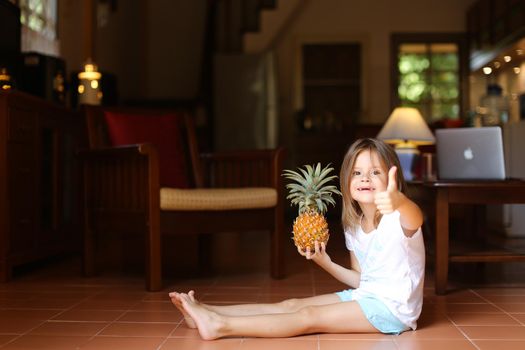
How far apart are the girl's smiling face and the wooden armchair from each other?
1183 mm

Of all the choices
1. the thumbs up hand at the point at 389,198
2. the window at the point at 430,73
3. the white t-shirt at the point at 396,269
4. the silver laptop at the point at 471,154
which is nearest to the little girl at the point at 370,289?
the white t-shirt at the point at 396,269

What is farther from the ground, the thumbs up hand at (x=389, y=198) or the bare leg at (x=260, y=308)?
the thumbs up hand at (x=389, y=198)

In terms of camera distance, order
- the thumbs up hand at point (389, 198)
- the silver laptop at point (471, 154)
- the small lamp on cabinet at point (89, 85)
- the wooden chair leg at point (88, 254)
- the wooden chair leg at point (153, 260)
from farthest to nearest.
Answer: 1. the small lamp on cabinet at point (89, 85)
2. the wooden chair leg at point (88, 254)
3. the silver laptop at point (471, 154)
4. the wooden chair leg at point (153, 260)
5. the thumbs up hand at point (389, 198)

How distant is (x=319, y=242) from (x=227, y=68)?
16.8ft

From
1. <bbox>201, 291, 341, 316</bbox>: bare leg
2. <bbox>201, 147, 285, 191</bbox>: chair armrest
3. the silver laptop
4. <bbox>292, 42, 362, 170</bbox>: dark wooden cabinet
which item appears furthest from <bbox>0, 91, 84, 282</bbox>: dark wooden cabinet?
<bbox>292, 42, 362, 170</bbox>: dark wooden cabinet

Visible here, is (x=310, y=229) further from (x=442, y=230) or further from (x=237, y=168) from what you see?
(x=237, y=168)

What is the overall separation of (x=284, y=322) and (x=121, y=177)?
1522mm

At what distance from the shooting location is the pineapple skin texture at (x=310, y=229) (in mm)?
2023

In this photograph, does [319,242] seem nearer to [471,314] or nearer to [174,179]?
[471,314]

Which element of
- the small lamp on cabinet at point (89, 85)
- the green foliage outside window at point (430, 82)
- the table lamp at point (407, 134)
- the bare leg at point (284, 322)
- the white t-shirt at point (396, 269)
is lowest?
the bare leg at point (284, 322)

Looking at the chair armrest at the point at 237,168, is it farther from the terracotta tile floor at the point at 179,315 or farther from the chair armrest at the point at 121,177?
the chair armrest at the point at 121,177

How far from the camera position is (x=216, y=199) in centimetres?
313

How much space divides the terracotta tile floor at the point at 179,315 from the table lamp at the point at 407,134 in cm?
113

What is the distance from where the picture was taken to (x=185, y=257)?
4.28 metres
